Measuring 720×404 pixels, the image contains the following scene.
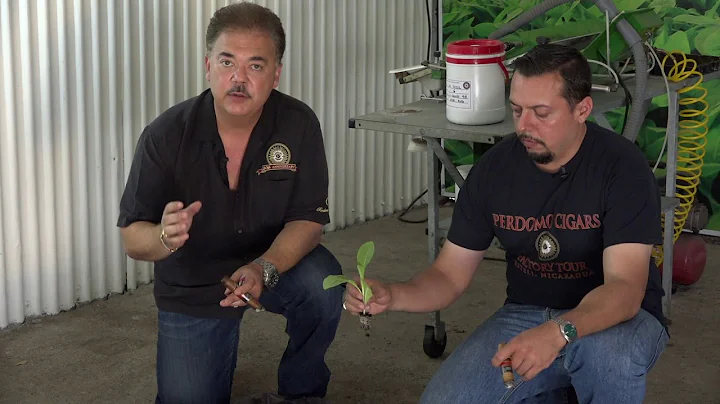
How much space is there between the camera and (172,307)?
267 cm

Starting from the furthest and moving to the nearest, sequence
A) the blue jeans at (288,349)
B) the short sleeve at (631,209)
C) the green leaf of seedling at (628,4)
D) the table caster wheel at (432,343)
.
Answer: the green leaf of seedling at (628,4)
the table caster wheel at (432,343)
the blue jeans at (288,349)
the short sleeve at (631,209)

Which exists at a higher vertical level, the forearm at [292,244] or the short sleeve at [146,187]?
the short sleeve at [146,187]

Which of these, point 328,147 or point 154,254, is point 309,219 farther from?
point 328,147

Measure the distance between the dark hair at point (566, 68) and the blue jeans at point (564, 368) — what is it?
1.66ft

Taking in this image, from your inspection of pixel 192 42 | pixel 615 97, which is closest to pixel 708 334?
pixel 615 97

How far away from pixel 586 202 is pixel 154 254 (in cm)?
103

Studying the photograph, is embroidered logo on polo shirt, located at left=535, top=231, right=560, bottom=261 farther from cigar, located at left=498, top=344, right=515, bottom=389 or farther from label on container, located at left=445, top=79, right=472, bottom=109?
label on container, located at left=445, top=79, right=472, bottom=109

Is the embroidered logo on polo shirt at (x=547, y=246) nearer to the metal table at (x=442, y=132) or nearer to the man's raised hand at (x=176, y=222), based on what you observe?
the metal table at (x=442, y=132)

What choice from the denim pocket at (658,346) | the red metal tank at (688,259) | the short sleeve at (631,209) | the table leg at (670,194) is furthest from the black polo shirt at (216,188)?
the red metal tank at (688,259)

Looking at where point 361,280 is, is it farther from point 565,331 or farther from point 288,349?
point 288,349

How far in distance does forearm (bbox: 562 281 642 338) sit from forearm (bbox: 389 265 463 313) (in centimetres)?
34

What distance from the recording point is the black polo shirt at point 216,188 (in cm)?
260

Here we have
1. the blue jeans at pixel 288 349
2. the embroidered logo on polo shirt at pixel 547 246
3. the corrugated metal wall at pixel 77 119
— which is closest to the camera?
the embroidered logo on polo shirt at pixel 547 246

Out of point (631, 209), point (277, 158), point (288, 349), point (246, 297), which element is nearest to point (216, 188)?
point (277, 158)
